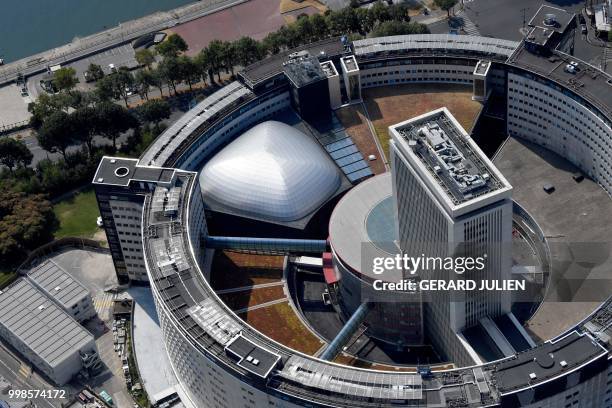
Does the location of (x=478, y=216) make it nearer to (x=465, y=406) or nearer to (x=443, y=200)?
(x=443, y=200)

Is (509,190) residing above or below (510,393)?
above

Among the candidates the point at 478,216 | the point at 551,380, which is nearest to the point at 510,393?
the point at 551,380

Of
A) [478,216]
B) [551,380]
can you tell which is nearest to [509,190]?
[478,216]

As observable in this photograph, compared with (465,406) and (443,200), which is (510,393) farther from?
(443,200)

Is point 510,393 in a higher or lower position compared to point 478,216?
lower

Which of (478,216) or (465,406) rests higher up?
(478,216)

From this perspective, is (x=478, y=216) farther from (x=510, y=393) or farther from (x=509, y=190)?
(x=510, y=393)
